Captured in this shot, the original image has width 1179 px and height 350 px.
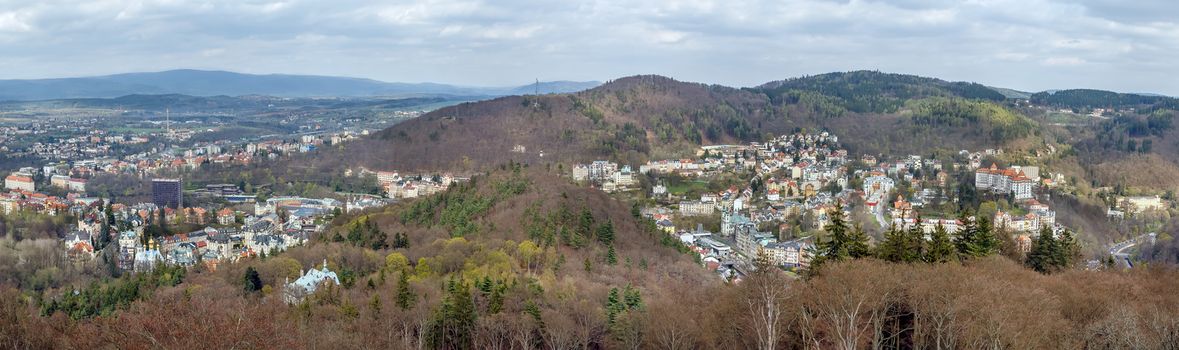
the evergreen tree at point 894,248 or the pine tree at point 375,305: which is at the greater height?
→ the evergreen tree at point 894,248

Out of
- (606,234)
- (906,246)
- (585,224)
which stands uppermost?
(906,246)

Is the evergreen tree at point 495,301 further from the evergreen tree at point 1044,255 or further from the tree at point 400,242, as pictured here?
the evergreen tree at point 1044,255

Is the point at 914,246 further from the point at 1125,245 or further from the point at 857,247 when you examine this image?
the point at 1125,245

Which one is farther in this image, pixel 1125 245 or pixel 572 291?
pixel 1125 245

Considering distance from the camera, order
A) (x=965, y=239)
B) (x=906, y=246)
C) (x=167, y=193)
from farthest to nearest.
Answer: (x=167, y=193) → (x=965, y=239) → (x=906, y=246)

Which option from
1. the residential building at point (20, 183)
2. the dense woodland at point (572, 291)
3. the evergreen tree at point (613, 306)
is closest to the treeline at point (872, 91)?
the dense woodland at point (572, 291)

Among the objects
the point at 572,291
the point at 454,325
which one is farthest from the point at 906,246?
the point at 454,325

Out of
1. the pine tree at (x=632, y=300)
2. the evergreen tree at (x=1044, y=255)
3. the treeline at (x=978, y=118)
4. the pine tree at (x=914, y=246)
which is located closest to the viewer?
the pine tree at (x=914, y=246)
